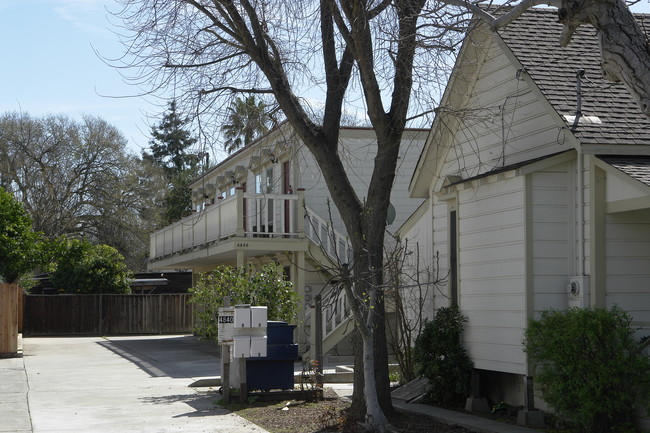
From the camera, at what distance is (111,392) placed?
1495 centimetres

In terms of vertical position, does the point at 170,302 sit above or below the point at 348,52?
below

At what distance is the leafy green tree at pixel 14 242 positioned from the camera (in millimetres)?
21750

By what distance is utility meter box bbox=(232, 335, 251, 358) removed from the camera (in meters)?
13.2

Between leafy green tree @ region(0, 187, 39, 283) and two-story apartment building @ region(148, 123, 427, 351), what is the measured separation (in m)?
4.56

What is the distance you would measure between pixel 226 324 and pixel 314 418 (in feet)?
8.60

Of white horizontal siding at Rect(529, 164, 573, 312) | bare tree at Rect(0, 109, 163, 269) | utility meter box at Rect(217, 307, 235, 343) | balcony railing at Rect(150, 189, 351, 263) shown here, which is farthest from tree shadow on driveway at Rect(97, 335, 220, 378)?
bare tree at Rect(0, 109, 163, 269)

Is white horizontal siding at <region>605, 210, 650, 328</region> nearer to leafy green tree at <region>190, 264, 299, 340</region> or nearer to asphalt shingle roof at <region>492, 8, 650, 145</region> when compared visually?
asphalt shingle roof at <region>492, 8, 650, 145</region>

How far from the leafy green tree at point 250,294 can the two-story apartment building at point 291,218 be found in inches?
54.2

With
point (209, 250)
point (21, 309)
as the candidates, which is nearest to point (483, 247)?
point (209, 250)

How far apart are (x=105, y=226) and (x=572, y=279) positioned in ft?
133

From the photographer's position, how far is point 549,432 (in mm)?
9953

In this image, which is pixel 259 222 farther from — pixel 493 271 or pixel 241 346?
pixel 493 271

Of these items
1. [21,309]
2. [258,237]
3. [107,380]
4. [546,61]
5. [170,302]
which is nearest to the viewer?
[546,61]

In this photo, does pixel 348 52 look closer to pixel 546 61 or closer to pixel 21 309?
pixel 546 61
